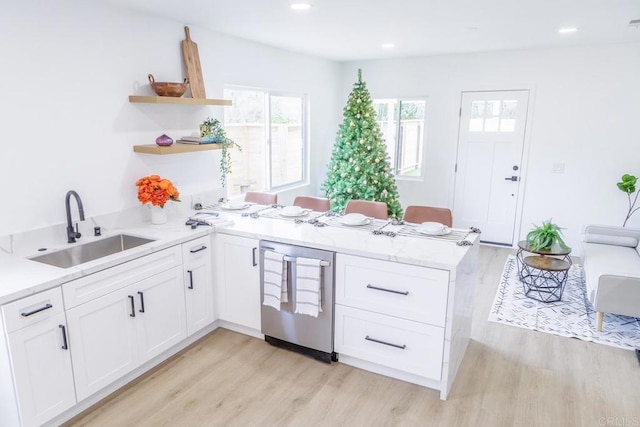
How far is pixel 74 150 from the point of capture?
2910 millimetres

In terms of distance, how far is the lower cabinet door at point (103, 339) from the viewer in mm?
2354

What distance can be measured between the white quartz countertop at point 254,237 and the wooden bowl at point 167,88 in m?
1.03

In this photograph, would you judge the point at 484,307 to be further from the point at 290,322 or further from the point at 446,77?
the point at 446,77

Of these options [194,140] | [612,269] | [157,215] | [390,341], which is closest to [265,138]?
[194,140]

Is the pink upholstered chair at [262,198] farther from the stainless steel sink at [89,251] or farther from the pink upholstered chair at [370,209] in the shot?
the stainless steel sink at [89,251]

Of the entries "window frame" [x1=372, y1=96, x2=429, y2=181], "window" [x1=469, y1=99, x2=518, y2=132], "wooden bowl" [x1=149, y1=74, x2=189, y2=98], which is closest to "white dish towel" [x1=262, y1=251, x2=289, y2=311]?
"wooden bowl" [x1=149, y1=74, x2=189, y2=98]

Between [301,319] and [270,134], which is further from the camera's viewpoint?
[270,134]

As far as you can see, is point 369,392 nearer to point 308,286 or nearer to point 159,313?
point 308,286

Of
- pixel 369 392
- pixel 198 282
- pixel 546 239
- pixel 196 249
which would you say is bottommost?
pixel 369 392

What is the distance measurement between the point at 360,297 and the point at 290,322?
2.02 feet

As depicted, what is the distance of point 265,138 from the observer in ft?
16.6

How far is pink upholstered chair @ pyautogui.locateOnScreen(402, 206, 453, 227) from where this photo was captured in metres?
3.58

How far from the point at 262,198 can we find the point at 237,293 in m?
1.23

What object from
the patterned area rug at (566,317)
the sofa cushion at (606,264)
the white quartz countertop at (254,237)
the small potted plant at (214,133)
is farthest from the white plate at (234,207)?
the sofa cushion at (606,264)
